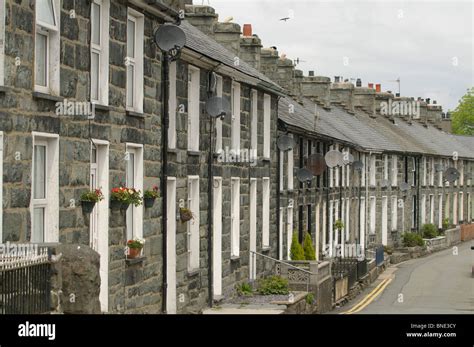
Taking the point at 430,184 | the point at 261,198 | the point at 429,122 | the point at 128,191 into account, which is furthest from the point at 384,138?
the point at 128,191

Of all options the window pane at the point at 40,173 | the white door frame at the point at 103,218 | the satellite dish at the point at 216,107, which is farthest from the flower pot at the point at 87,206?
the satellite dish at the point at 216,107

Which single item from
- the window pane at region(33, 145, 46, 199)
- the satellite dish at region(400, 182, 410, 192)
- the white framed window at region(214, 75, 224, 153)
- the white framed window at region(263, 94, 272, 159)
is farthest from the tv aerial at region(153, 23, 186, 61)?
the satellite dish at region(400, 182, 410, 192)

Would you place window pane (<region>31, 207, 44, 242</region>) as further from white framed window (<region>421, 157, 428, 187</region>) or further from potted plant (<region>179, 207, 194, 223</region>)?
white framed window (<region>421, 157, 428, 187</region>)

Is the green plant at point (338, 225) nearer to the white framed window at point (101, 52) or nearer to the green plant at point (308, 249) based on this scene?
the green plant at point (308, 249)

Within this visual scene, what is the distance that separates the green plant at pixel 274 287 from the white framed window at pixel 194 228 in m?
4.79

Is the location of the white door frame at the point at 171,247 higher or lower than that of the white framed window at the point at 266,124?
lower

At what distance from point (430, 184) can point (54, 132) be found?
55.3 metres

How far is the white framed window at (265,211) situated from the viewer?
29719 mm

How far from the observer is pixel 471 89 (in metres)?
105

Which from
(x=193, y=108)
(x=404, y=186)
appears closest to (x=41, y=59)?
(x=193, y=108)

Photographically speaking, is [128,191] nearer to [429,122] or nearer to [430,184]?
[430,184]

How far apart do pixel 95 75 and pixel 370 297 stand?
23.4 m

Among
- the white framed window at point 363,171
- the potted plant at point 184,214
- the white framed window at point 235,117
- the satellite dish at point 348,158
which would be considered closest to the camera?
the potted plant at point 184,214

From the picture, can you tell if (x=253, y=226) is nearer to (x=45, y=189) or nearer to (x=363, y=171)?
(x=45, y=189)
